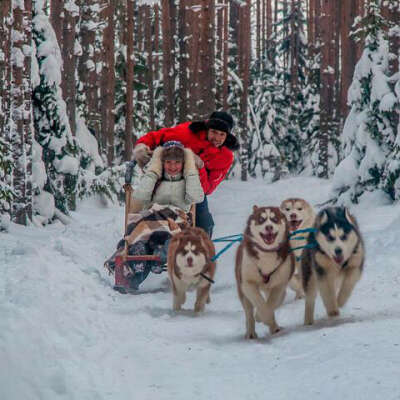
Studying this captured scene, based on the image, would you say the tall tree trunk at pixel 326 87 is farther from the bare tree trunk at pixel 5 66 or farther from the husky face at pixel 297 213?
the husky face at pixel 297 213

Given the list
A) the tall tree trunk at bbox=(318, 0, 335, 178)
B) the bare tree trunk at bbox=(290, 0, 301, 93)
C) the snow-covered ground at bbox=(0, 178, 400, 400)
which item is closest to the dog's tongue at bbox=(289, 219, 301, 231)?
the snow-covered ground at bbox=(0, 178, 400, 400)

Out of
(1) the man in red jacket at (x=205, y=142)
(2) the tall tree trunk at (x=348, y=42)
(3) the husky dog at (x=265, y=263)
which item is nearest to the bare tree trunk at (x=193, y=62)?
(2) the tall tree trunk at (x=348, y=42)

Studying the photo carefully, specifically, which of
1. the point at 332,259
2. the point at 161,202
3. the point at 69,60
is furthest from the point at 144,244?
the point at 69,60

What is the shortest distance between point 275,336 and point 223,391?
135 cm

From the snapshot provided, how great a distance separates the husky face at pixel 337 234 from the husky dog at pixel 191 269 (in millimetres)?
1703

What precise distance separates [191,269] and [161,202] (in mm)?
2049

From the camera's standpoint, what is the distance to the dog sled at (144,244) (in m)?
7.18

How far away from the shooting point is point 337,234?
447 centimetres

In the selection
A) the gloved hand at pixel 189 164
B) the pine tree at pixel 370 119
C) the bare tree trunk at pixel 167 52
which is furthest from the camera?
the bare tree trunk at pixel 167 52

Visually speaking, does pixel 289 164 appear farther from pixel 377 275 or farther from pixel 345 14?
pixel 377 275

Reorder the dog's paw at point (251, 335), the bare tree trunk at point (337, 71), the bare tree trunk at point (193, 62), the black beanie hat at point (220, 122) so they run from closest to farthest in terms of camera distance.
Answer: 1. the dog's paw at point (251, 335)
2. the black beanie hat at point (220, 122)
3. the bare tree trunk at point (193, 62)
4. the bare tree trunk at point (337, 71)

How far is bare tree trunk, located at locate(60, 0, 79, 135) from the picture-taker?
53.4 feet

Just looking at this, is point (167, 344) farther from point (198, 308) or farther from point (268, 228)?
point (198, 308)

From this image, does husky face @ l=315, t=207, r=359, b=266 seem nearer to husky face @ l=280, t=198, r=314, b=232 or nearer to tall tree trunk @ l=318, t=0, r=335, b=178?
husky face @ l=280, t=198, r=314, b=232
